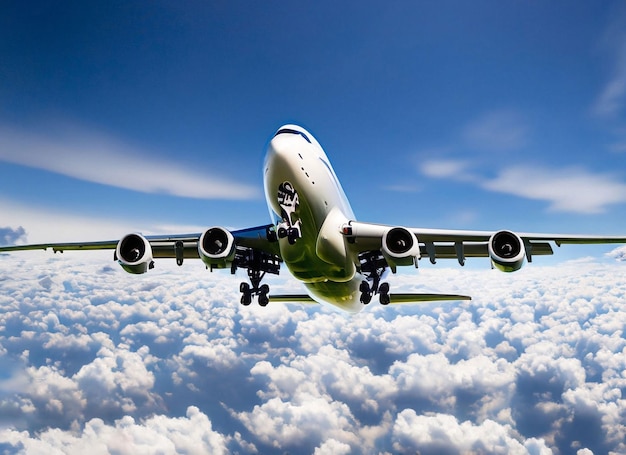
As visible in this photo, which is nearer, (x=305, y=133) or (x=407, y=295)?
(x=305, y=133)

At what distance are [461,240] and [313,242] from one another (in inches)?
270

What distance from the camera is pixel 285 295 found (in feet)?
97.3

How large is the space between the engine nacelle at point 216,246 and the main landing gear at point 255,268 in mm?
3776

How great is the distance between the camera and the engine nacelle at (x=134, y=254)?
1881cm

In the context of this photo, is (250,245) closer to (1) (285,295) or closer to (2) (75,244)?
(1) (285,295)

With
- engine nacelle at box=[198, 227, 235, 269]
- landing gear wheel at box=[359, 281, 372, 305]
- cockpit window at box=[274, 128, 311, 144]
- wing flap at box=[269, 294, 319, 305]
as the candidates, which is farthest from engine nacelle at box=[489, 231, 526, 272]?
wing flap at box=[269, 294, 319, 305]

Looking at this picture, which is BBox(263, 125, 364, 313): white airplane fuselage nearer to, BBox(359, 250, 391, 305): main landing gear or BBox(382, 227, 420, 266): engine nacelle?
BBox(359, 250, 391, 305): main landing gear

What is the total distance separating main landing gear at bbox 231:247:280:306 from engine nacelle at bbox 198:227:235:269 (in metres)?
3.78

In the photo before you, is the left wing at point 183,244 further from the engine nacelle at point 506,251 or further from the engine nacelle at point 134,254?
the engine nacelle at point 506,251

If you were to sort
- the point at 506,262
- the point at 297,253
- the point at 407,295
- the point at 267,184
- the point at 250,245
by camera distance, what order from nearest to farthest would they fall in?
the point at 506,262
the point at 267,184
the point at 297,253
the point at 250,245
the point at 407,295

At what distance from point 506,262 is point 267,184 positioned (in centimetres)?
1015

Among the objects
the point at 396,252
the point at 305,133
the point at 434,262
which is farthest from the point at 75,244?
the point at 434,262

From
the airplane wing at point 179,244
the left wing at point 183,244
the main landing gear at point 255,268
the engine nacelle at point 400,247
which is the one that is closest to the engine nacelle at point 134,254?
the left wing at point 183,244

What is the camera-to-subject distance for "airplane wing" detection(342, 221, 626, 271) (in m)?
18.1
